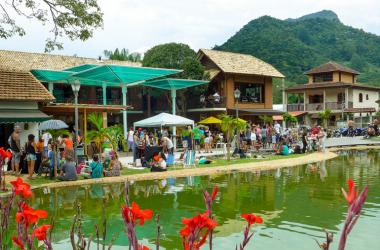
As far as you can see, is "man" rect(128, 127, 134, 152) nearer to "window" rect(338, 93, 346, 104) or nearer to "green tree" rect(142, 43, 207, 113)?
"green tree" rect(142, 43, 207, 113)

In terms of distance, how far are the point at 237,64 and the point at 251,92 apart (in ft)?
8.35

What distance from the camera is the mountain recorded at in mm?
53844

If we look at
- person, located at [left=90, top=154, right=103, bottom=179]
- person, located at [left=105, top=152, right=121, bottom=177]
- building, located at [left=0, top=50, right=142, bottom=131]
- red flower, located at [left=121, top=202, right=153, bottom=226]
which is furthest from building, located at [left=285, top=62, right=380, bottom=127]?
red flower, located at [left=121, top=202, right=153, bottom=226]

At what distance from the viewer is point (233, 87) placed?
3281 centimetres

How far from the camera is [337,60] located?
61125 mm

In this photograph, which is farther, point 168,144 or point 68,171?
point 168,144

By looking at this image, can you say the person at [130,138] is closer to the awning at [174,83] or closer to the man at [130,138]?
the man at [130,138]

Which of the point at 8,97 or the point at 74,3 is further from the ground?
the point at 74,3

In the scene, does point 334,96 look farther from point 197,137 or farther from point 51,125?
point 51,125

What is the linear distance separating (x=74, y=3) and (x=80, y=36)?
105cm

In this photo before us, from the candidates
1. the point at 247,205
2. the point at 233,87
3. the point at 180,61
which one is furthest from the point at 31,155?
the point at 233,87

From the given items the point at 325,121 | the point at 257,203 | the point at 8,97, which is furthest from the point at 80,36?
the point at 325,121

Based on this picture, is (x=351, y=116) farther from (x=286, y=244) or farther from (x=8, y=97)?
(x=286, y=244)

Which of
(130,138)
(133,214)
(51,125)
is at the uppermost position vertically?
(51,125)
